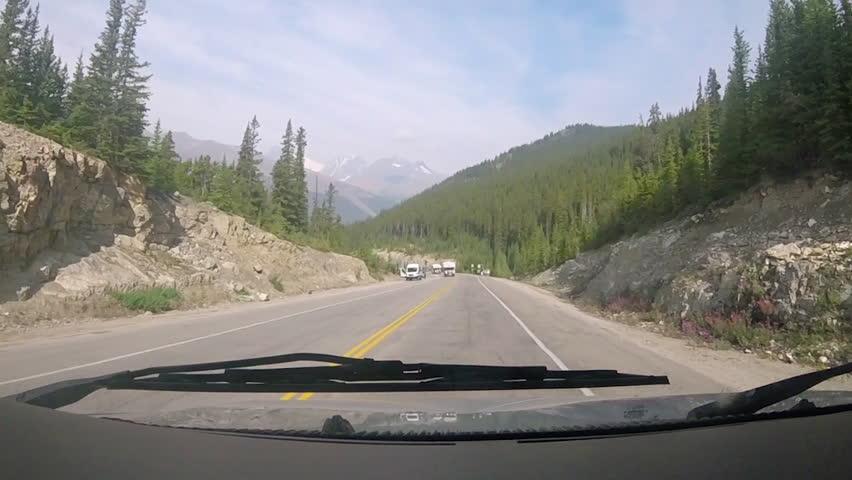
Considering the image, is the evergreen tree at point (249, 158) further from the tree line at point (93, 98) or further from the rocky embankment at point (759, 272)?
the rocky embankment at point (759, 272)

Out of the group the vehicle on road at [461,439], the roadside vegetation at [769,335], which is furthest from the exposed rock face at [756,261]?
the vehicle on road at [461,439]

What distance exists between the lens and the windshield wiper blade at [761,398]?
3.32 meters

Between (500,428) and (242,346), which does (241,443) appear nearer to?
(500,428)

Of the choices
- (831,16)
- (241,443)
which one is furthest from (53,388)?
(831,16)

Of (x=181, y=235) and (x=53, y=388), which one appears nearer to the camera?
(x=53, y=388)

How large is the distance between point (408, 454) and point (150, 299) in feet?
72.2

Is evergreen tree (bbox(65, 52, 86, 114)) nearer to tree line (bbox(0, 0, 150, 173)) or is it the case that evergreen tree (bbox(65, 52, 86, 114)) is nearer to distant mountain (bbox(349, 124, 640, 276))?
tree line (bbox(0, 0, 150, 173))

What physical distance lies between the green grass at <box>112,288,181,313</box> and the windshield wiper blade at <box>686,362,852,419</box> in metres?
21.4

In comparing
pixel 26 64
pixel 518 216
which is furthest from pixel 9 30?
pixel 518 216

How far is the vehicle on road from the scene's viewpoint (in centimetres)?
231

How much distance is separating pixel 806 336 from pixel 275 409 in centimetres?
1136

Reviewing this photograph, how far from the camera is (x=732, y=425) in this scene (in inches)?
115

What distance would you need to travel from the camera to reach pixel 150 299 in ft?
70.8

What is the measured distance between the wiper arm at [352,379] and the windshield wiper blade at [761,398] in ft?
3.75
